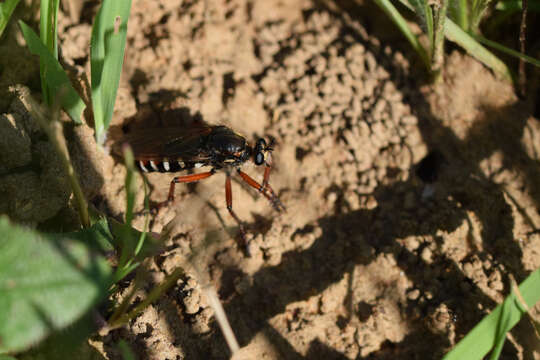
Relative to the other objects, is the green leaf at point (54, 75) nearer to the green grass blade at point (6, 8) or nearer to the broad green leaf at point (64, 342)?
the green grass blade at point (6, 8)

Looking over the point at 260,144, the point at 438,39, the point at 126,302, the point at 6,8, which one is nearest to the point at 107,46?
the point at 6,8

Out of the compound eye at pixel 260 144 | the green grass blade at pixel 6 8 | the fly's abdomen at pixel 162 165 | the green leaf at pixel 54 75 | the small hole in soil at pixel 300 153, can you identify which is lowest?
the small hole in soil at pixel 300 153

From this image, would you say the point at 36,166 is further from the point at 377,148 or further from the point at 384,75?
the point at 384,75

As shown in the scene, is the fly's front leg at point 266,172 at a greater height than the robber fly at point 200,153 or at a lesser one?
lesser

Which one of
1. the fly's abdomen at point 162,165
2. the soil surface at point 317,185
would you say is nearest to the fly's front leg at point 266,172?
the soil surface at point 317,185

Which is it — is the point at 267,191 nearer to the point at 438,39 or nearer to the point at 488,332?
the point at 438,39
